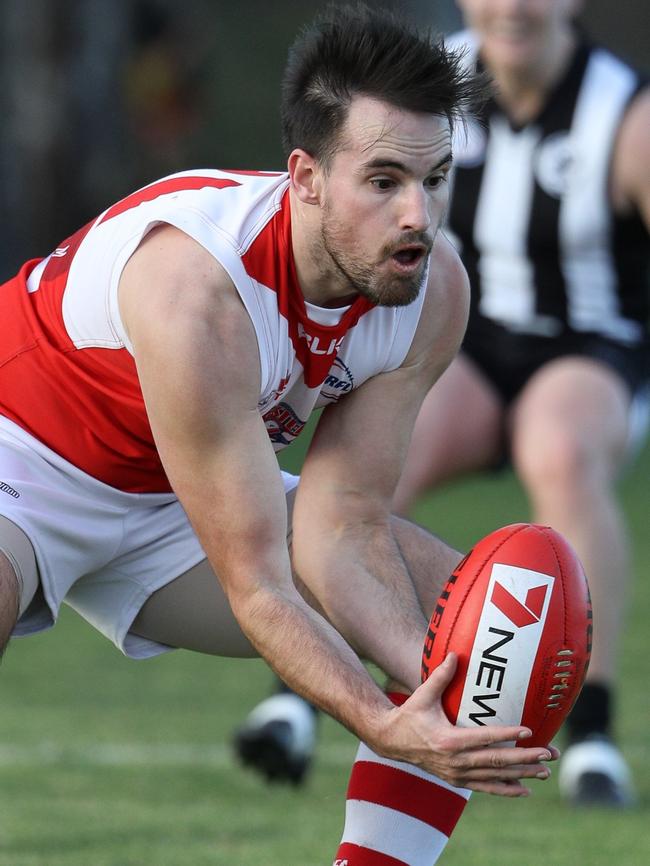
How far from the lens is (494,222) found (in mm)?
5555

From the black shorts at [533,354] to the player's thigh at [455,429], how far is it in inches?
2.2

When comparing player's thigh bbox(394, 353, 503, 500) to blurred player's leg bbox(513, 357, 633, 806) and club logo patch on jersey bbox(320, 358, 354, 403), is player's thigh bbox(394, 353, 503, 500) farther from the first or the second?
club logo patch on jersey bbox(320, 358, 354, 403)

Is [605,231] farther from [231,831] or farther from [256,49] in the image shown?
[256,49]

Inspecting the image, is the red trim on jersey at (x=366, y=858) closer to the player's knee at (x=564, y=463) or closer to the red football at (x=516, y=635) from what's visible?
the red football at (x=516, y=635)

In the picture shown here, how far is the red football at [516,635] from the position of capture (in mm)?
2998

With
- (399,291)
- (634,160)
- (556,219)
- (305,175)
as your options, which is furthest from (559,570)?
(556,219)

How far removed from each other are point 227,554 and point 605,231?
2707 millimetres

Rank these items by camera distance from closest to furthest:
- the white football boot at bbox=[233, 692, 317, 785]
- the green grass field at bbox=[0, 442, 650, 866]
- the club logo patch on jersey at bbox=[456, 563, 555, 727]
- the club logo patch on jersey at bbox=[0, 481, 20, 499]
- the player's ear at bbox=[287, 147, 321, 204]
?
the club logo patch on jersey at bbox=[456, 563, 555, 727]
the player's ear at bbox=[287, 147, 321, 204]
the club logo patch on jersey at bbox=[0, 481, 20, 499]
the green grass field at bbox=[0, 442, 650, 866]
the white football boot at bbox=[233, 692, 317, 785]

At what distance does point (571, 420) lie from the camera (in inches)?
198

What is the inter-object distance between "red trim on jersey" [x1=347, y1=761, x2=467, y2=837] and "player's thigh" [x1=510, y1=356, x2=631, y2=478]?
171 centimetres

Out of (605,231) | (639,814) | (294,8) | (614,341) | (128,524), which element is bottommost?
(639,814)

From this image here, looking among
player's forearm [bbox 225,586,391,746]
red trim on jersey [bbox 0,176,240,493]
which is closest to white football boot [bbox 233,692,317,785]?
red trim on jersey [bbox 0,176,240,493]

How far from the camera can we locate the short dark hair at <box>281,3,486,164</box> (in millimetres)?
3154

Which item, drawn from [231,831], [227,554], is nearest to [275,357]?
[227,554]
